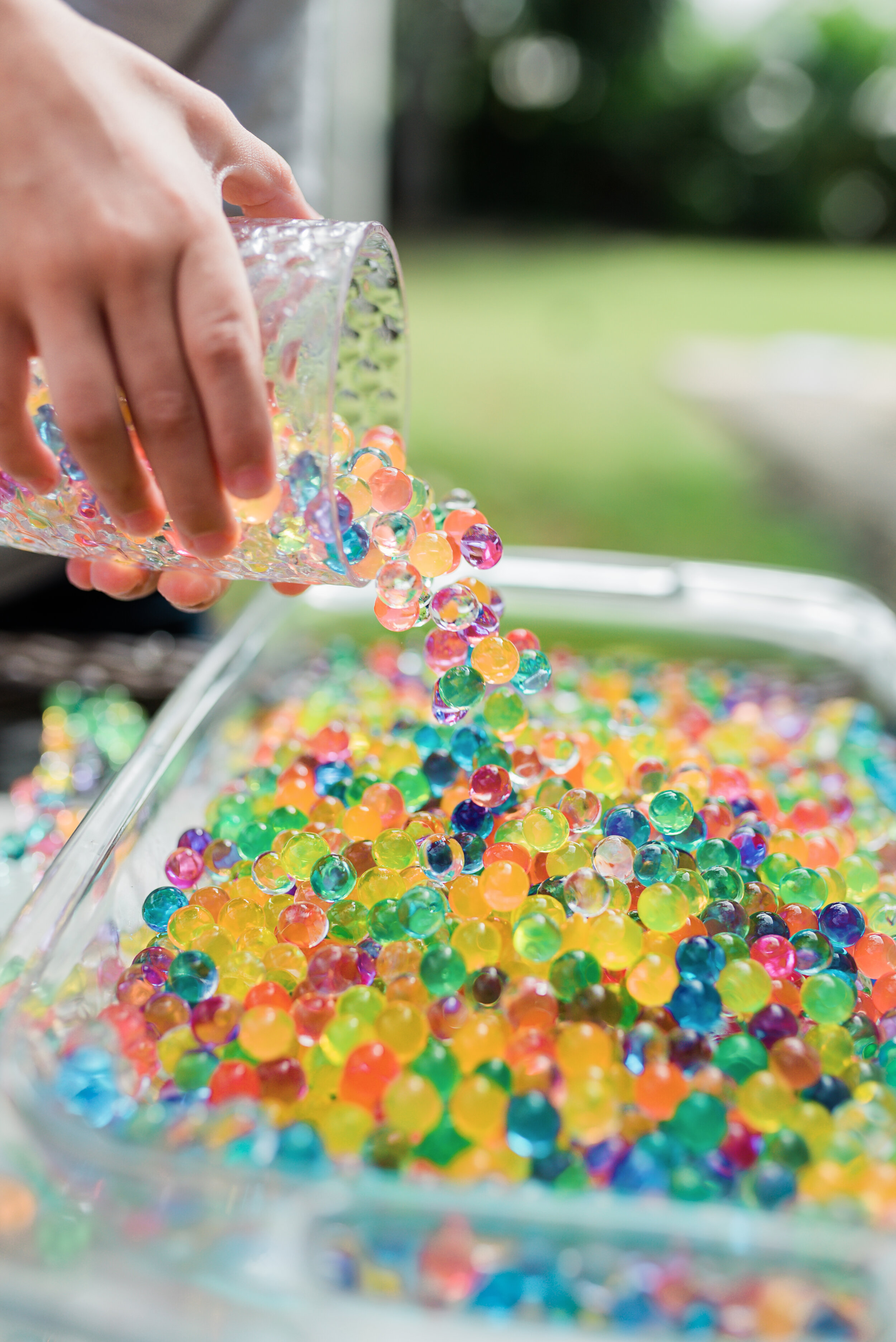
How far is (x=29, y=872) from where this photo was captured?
810 mm

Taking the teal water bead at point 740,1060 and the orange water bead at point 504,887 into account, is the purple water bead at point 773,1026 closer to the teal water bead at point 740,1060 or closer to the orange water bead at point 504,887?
the teal water bead at point 740,1060

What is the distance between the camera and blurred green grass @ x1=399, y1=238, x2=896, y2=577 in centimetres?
348

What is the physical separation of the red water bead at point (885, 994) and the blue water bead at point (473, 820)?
9.9 inches

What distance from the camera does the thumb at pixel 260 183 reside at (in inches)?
25.9

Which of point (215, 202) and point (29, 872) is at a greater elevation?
point (215, 202)

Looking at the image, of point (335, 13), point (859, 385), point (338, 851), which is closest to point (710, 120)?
point (859, 385)

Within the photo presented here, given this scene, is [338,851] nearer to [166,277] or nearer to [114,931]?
[114,931]

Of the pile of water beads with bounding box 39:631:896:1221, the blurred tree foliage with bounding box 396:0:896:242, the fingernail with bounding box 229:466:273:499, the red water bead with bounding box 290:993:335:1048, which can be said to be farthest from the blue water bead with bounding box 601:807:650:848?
the blurred tree foliage with bounding box 396:0:896:242

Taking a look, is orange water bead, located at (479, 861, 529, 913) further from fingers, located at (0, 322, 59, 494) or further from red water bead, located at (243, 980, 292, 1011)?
fingers, located at (0, 322, 59, 494)

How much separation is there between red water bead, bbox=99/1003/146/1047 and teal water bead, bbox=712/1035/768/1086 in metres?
0.29

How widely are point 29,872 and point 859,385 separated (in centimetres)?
330

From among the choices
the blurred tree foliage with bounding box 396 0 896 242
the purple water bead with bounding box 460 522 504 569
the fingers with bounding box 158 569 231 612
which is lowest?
the blurred tree foliage with bounding box 396 0 896 242

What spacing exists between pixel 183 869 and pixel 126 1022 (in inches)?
6.6

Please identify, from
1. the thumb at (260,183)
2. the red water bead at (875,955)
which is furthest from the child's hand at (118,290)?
the red water bead at (875,955)
